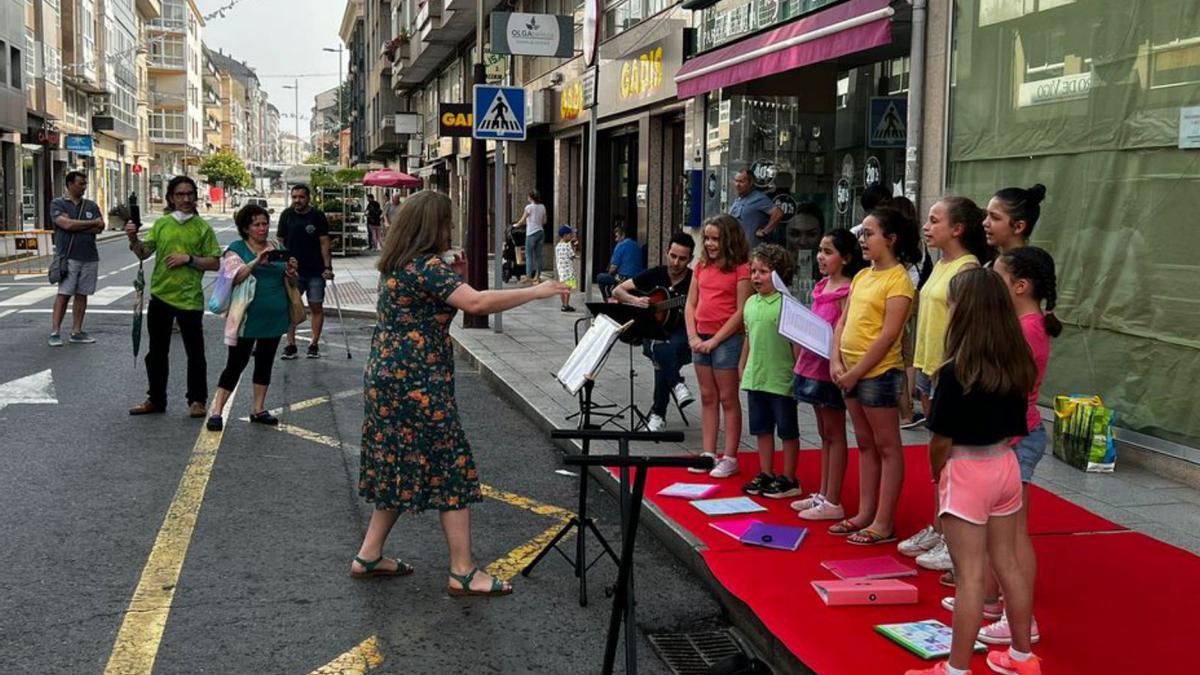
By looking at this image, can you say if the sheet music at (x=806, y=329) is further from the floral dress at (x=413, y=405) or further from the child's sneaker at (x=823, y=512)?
the floral dress at (x=413, y=405)

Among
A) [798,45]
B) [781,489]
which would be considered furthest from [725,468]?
[798,45]

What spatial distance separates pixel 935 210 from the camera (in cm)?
514

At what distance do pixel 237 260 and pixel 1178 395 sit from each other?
6.46 m

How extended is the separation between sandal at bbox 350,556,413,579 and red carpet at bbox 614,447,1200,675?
4.60 ft

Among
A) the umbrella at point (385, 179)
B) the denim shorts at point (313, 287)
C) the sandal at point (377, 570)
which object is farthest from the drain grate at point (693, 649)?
the umbrella at point (385, 179)

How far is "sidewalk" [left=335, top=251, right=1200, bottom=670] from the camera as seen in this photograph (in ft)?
18.3

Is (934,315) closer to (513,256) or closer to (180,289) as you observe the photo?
(180,289)

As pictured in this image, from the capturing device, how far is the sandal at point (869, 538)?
562cm

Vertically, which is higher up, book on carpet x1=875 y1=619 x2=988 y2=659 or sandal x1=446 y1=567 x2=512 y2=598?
book on carpet x1=875 y1=619 x2=988 y2=659

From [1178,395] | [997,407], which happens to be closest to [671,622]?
[997,407]

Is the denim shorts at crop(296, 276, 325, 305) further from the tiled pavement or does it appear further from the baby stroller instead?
the baby stroller

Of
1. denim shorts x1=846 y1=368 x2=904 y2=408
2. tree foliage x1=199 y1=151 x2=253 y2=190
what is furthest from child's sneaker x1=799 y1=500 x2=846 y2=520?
tree foliage x1=199 y1=151 x2=253 y2=190

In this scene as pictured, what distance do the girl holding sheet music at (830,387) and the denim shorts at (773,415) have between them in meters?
0.28

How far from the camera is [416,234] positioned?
4.87 metres
